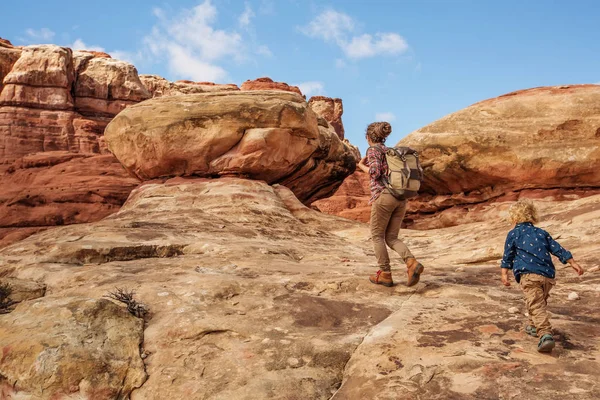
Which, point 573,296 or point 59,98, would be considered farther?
point 59,98

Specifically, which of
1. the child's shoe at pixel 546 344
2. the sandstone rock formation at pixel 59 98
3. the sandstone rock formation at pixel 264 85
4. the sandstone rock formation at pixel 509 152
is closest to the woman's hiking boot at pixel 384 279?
the child's shoe at pixel 546 344

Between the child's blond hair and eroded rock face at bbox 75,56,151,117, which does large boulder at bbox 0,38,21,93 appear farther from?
the child's blond hair

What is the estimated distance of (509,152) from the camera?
53.4ft

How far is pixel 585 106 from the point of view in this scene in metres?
15.8

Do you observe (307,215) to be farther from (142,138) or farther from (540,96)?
(540,96)

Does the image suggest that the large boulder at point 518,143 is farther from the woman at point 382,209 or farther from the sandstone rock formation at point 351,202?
the woman at point 382,209

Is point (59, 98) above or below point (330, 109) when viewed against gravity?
below

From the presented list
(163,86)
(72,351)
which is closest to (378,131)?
(72,351)

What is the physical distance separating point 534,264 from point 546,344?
0.72m

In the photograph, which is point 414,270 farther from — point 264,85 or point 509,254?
point 264,85

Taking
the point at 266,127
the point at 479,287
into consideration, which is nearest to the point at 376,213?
the point at 479,287

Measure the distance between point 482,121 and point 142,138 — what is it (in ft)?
36.1

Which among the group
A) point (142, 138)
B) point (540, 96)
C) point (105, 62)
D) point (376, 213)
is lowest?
point (376, 213)

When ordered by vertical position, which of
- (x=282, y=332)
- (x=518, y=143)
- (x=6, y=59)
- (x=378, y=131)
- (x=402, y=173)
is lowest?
(x=282, y=332)
